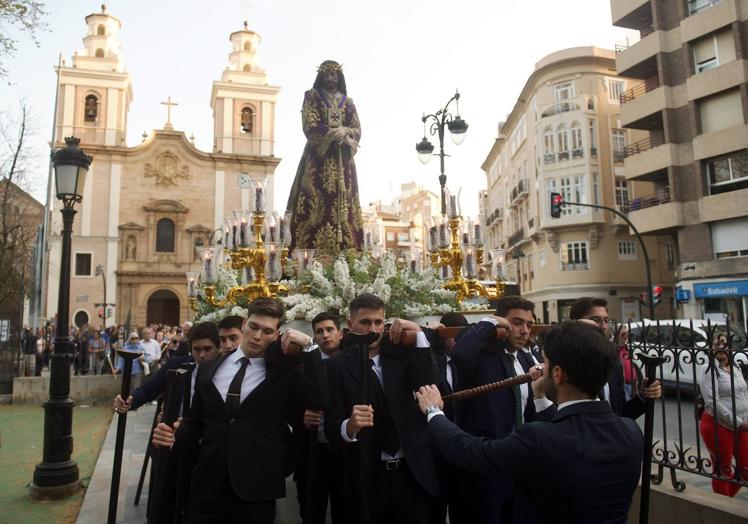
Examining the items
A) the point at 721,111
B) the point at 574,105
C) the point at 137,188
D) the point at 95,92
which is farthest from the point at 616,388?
the point at 95,92

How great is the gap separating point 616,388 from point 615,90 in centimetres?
3645

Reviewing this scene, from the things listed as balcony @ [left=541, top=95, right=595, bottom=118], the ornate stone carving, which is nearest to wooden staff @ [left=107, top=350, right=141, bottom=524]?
balcony @ [left=541, top=95, right=595, bottom=118]

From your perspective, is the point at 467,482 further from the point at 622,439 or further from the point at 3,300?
the point at 3,300

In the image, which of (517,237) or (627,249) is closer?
(627,249)

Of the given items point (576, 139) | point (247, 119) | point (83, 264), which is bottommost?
point (83, 264)

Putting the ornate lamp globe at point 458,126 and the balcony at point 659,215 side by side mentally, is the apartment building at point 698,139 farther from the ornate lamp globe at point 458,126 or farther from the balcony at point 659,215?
the ornate lamp globe at point 458,126

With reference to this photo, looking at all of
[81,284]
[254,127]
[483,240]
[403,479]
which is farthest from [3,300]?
[254,127]

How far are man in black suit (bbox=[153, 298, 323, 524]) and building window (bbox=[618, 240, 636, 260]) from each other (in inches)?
1351

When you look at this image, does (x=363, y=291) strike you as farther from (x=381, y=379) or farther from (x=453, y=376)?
(x=381, y=379)

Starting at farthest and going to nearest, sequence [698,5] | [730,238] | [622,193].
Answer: [622,193] → [698,5] → [730,238]

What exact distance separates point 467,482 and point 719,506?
1.96 m

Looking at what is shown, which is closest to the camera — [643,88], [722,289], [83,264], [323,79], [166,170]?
[323,79]

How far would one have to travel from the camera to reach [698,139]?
80.3 feet

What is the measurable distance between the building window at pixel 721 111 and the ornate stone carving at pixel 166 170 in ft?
123
